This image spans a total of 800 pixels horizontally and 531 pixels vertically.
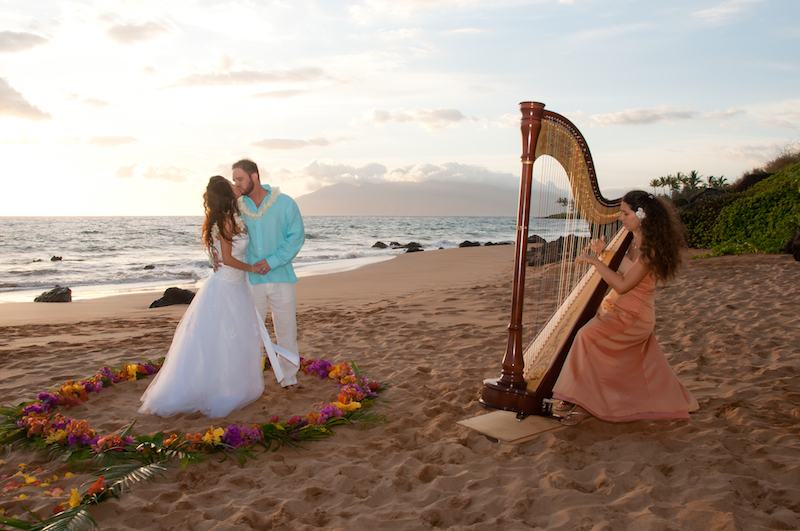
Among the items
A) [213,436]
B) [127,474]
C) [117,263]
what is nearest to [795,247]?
[213,436]

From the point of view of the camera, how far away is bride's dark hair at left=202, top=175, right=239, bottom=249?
4.05 m

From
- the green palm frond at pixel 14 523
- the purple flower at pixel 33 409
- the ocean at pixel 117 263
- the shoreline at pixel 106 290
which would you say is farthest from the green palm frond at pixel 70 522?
the shoreline at pixel 106 290

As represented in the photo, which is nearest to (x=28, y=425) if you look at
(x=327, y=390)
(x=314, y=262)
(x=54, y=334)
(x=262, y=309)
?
(x=262, y=309)

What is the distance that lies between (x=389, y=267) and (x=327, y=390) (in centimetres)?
1120

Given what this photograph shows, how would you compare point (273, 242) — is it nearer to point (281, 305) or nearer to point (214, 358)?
point (281, 305)

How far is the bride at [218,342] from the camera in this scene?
12.8 ft

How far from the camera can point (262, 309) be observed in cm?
445

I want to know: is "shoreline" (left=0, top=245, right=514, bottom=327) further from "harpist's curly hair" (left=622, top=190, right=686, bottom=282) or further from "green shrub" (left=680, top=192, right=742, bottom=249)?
"harpist's curly hair" (left=622, top=190, right=686, bottom=282)

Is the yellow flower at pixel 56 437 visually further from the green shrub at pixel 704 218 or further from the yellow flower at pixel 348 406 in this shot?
the green shrub at pixel 704 218

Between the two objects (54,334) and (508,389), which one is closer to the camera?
(508,389)

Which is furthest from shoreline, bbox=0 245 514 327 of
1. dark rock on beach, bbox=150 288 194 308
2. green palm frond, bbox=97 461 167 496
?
green palm frond, bbox=97 461 167 496

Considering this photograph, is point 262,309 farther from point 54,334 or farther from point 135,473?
point 54,334

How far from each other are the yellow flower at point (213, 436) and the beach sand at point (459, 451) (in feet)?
0.51

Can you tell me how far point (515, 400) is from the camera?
3.57 meters
